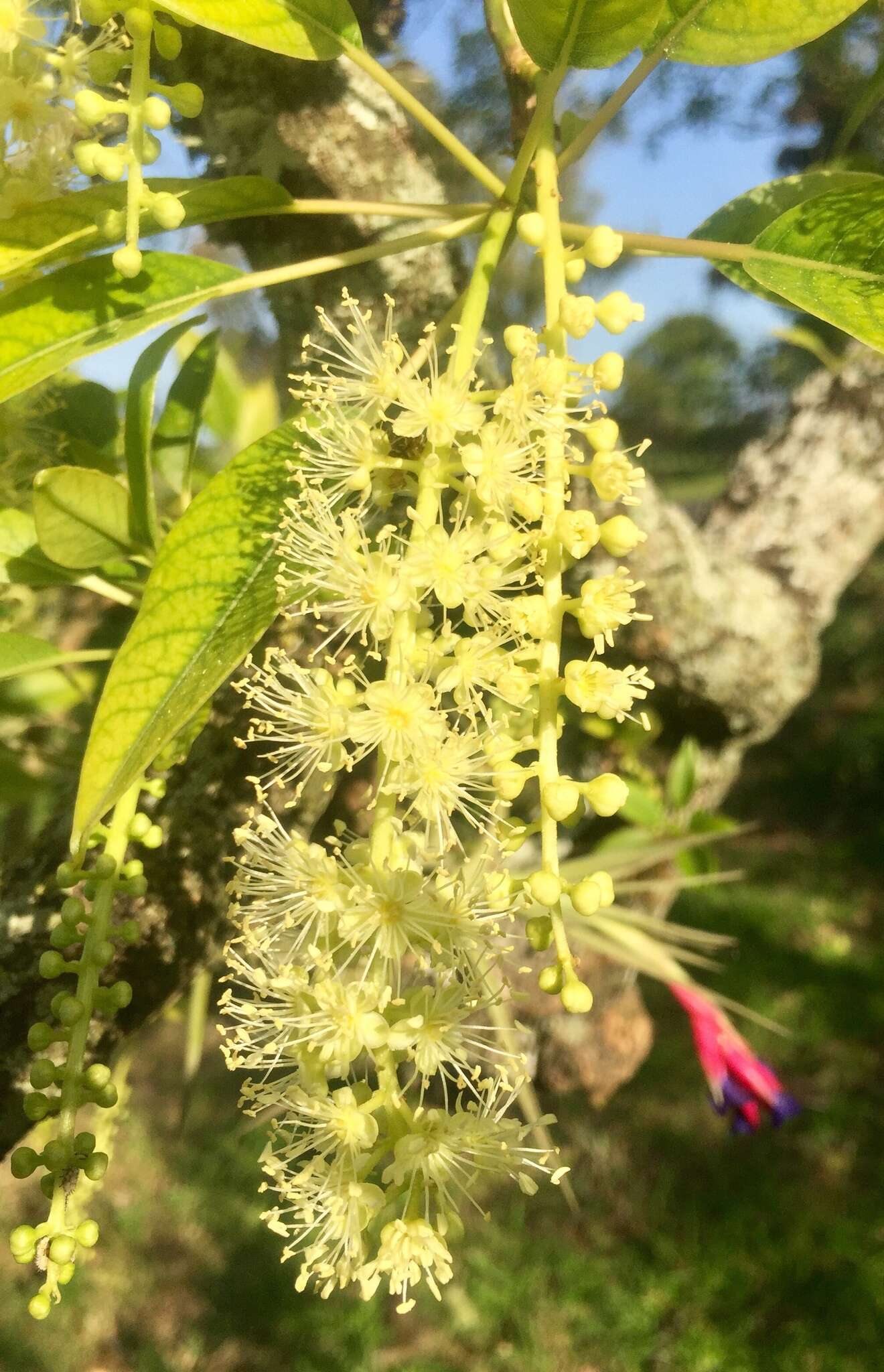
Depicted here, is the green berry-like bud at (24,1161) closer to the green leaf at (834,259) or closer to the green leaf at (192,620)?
the green leaf at (192,620)

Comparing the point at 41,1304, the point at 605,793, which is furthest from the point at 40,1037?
the point at 605,793

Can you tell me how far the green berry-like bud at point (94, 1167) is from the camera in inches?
21.7

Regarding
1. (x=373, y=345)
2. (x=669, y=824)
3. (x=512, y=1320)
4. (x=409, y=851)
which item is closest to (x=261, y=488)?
(x=373, y=345)

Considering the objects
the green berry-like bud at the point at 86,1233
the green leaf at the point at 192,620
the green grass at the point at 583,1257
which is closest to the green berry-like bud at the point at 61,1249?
the green berry-like bud at the point at 86,1233

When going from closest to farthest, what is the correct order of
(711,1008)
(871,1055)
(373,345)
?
(373,345), (711,1008), (871,1055)

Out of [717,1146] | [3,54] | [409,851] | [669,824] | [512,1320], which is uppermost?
[3,54]

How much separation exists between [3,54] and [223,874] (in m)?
0.71

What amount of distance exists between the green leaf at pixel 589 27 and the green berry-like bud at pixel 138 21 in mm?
230

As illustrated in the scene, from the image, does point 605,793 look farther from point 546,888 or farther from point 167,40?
point 167,40

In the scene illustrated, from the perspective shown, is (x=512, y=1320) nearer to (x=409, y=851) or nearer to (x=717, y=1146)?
(x=717, y=1146)

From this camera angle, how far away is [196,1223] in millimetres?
2957

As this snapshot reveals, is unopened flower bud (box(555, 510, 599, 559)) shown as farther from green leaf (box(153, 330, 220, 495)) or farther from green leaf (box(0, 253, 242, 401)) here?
green leaf (box(153, 330, 220, 495))

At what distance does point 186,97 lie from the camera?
62 cm

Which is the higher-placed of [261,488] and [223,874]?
[261,488]
